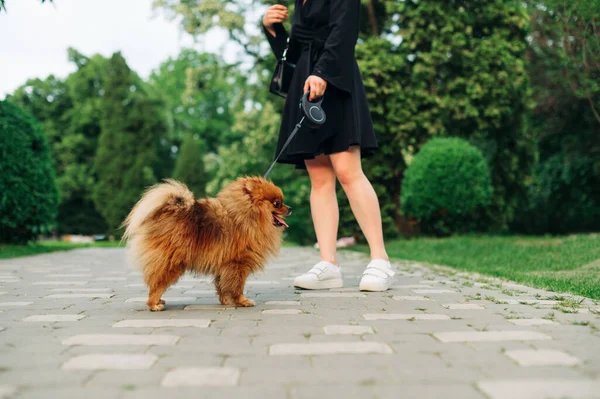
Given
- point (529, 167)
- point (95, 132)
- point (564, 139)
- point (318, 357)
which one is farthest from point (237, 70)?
point (95, 132)

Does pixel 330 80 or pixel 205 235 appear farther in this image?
pixel 330 80

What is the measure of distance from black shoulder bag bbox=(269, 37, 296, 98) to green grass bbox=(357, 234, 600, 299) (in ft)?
8.97

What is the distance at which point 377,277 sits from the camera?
4.66 meters

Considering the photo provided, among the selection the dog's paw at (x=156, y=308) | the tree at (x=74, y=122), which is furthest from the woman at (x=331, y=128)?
the tree at (x=74, y=122)

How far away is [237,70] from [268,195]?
17106 millimetres

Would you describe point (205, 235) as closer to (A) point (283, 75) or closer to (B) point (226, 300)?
(B) point (226, 300)

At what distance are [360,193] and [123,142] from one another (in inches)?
1323

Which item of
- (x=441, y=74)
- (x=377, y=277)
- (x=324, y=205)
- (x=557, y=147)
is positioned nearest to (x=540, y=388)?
(x=377, y=277)

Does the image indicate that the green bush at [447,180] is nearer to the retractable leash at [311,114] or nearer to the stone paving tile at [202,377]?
the retractable leash at [311,114]

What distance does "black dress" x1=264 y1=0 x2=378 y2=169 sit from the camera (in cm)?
458

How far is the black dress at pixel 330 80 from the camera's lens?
458 centimetres

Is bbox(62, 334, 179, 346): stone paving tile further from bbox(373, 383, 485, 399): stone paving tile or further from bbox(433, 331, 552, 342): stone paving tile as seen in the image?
bbox(433, 331, 552, 342): stone paving tile

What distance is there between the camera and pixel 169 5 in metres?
19.5

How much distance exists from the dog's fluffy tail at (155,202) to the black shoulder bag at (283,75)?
A: 1.58 meters
